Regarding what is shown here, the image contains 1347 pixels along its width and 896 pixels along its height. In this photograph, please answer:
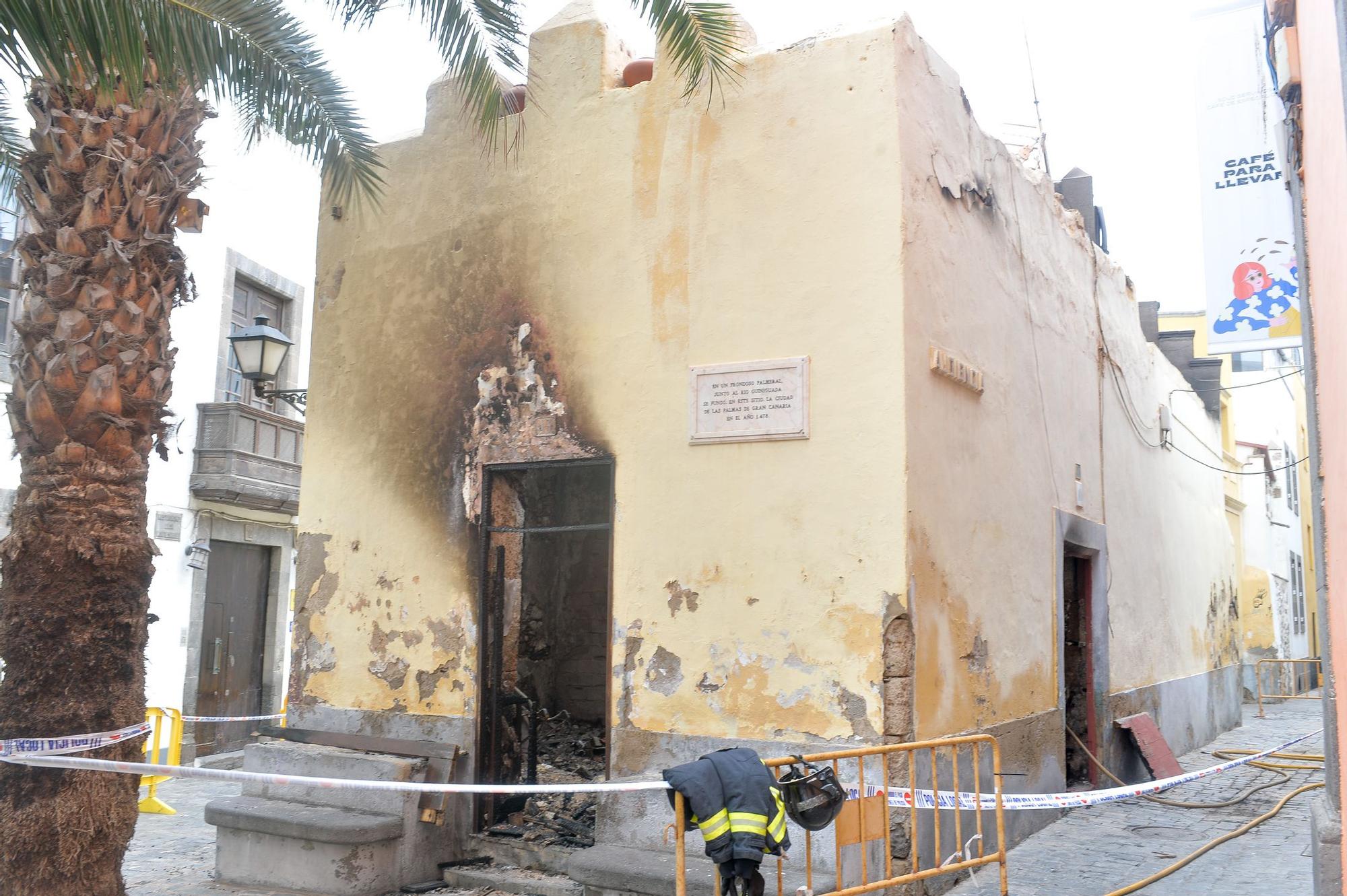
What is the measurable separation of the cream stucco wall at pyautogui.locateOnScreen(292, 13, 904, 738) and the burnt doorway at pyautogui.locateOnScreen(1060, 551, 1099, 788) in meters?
4.36

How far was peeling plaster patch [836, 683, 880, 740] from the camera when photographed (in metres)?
6.00

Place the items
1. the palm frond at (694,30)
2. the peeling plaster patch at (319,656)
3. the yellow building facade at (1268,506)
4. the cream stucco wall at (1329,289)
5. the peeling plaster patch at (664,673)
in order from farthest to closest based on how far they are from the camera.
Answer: the yellow building facade at (1268,506)
the peeling plaster patch at (319,656)
the peeling plaster patch at (664,673)
the palm frond at (694,30)
the cream stucco wall at (1329,289)

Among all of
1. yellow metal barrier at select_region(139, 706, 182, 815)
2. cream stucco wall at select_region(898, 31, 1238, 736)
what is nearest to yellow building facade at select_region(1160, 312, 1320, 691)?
cream stucco wall at select_region(898, 31, 1238, 736)

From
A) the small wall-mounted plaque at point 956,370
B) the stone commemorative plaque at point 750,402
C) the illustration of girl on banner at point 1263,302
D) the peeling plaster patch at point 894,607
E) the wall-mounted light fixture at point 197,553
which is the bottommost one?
the peeling plaster patch at point 894,607

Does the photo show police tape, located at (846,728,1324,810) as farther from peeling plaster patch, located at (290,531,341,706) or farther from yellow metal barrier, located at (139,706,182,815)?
yellow metal barrier, located at (139,706,182,815)

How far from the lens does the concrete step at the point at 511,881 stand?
21.9 feet

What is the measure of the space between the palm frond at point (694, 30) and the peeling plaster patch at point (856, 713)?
3.56m

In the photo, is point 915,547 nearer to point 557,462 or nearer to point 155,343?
point 557,462

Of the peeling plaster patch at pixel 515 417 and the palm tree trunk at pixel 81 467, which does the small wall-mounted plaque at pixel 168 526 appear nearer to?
the peeling plaster patch at pixel 515 417

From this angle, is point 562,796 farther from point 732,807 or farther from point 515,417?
point 732,807

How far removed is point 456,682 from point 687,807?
3028 mm

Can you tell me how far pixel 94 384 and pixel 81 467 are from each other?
0.41 metres

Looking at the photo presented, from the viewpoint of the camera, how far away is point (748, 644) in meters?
6.45

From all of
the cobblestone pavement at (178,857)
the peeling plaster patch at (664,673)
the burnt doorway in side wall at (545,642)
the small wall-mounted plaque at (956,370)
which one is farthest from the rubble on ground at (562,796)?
the small wall-mounted plaque at (956,370)
